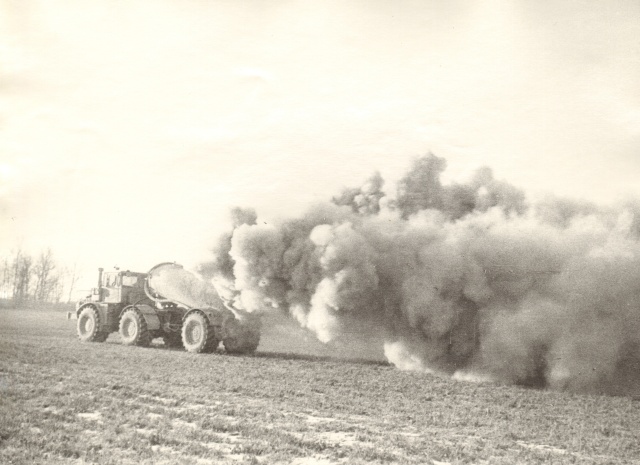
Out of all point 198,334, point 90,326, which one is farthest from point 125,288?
point 198,334

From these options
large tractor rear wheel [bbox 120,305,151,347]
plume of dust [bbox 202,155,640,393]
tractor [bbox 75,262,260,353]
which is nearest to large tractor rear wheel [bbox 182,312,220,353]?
tractor [bbox 75,262,260,353]

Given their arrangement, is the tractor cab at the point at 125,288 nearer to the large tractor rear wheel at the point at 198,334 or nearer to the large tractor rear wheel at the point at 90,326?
the large tractor rear wheel at the point at 90,326

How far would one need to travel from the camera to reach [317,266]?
12.1m

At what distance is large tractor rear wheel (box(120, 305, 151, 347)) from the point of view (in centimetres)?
1544

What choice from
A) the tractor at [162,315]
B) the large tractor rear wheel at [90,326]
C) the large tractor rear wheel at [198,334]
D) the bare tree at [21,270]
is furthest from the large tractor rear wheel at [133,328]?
the bare tree at [21,270]

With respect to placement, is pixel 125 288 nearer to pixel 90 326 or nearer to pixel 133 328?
pixel 90 326

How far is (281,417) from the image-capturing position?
7.24 m

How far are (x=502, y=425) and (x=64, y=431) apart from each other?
5.08m

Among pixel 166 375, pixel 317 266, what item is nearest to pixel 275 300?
pixel 317 266

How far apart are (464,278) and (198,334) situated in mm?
6772

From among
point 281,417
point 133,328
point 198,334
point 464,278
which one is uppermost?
point 464,278

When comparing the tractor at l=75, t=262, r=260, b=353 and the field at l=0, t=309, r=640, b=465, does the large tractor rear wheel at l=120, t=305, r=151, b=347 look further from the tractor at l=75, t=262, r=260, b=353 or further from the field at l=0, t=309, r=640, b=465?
the field at l=0, t=309, r=640, b=465

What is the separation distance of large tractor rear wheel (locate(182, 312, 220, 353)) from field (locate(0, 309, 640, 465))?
101 inches

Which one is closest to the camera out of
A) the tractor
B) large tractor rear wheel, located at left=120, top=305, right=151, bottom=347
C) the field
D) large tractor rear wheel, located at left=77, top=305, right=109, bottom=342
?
the field
